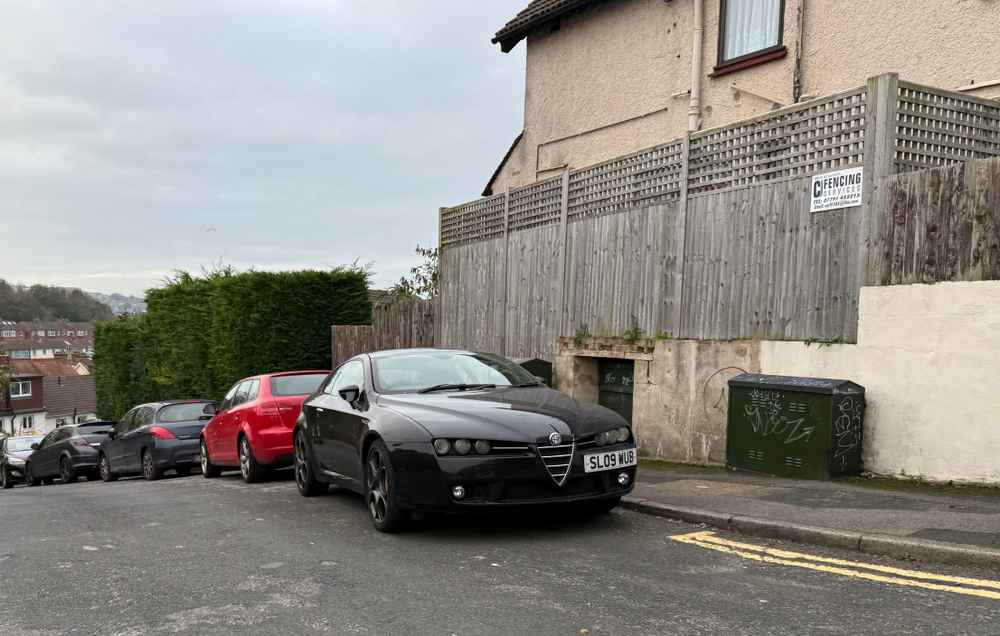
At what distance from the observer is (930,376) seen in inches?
313

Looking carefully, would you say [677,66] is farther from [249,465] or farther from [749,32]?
[249,465]

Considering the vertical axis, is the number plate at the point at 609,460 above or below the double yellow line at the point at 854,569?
above

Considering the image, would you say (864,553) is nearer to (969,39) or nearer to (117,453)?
(969,39)

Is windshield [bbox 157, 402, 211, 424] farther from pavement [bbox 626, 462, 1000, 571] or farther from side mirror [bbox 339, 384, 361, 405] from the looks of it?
pavement [bbox 626, 462, 1000, 571]

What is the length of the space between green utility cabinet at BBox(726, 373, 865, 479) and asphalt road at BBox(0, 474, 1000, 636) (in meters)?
2.20

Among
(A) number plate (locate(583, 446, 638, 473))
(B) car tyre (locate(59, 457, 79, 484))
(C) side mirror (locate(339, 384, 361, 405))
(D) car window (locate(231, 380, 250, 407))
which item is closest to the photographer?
(A) number plate (locate(583, 446, 638, 473))

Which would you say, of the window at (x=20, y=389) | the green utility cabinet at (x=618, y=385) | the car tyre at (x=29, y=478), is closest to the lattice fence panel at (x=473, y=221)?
the green utility cabinet at (x=618, y=385)

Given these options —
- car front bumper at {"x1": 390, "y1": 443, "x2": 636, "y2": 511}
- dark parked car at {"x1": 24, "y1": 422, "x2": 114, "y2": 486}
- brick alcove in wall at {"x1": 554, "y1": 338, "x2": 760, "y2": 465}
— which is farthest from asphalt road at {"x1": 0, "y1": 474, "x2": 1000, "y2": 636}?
dark parked car at {"x1": 24, "y1": 422, "x2": 114, "y2": 486}

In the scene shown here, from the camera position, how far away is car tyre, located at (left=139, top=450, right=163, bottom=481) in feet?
50.8

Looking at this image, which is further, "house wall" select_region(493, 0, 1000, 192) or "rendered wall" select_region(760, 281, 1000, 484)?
"house wall" select_region(493, 0, 1000, 192)

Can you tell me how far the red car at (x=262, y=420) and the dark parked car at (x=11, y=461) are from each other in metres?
13.1

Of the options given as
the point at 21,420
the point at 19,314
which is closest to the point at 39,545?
the point at 21,420

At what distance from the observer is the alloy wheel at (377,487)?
6.93 meters

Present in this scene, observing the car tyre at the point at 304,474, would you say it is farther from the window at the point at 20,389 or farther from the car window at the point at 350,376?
the window at the point at 20,389
